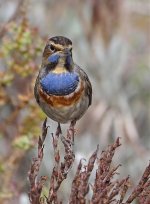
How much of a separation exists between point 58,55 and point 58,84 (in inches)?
7.3

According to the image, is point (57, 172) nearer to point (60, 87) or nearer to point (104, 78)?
point (60, 87)

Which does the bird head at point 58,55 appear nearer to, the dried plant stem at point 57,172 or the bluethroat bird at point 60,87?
the bluethroat bird at point 60,87

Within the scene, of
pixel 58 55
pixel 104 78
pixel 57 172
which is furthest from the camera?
pixel 104 78

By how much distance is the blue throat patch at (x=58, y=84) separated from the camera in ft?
14.6

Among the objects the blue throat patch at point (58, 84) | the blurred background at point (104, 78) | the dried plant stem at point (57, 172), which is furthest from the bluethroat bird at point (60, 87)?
the blurred background at point (104, 78)

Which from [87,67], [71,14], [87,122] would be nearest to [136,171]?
[87,122]

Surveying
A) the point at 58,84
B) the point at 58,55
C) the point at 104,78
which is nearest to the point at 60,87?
the point at 58,84

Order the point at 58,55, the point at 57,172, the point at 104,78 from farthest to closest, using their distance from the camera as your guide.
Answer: the point at 104,78 < the point at 58,55 < the point at 57,172

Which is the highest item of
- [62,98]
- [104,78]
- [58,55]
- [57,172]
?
[104,78]

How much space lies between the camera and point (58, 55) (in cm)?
439

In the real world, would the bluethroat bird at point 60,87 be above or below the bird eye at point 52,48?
below

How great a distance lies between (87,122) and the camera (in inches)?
367

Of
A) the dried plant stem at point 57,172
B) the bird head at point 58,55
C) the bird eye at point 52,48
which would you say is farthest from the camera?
the bird eye at point 52,48

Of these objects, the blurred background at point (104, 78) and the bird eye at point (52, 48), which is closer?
the bird eye at point (52, 48)
